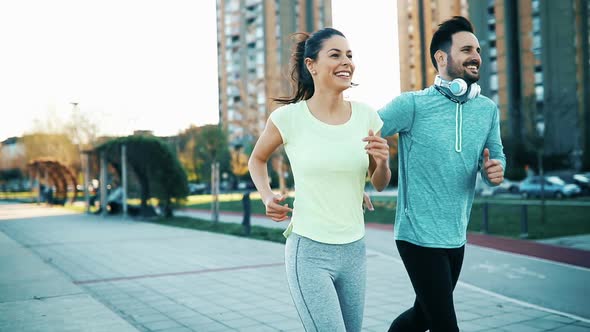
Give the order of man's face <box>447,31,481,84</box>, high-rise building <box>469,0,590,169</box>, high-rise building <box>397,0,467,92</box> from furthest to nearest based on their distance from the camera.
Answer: high-rise building <box>397,0,467,92</box> < high-rise building <box>469,0,590,169</box> < man's face <box>447,31,481,84</box>

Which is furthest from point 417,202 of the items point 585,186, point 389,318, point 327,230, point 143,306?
point 585,186

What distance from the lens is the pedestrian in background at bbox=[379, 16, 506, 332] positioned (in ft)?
9.13

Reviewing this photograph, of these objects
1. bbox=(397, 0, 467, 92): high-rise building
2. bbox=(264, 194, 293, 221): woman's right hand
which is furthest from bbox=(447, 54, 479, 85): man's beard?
bbox=(397, 0, 467, 92): high-rise building

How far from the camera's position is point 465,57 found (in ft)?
9.93

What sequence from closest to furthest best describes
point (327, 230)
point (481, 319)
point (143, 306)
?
point (327, 230) → point (481, 319) → point (143, 306)

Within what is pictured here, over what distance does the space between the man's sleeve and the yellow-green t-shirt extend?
27 cm

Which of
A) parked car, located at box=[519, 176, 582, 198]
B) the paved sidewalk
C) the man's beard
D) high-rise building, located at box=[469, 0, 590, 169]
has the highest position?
high-rise building, located at box=[469, 0, 590, 169]

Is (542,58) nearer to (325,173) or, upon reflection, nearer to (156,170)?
(156,170)

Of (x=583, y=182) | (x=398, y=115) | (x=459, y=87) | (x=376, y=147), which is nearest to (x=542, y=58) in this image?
(x=583, y=182)

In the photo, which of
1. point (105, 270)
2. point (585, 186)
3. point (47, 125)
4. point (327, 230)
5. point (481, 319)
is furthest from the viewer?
point (47, 125)

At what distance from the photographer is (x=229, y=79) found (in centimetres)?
8856

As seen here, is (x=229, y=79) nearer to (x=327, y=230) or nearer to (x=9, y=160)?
(x=9, y=160)

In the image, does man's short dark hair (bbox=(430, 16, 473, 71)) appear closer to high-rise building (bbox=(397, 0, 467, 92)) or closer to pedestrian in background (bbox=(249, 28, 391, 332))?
pedestrian in background (bbox=(249, 28, 391, 332))

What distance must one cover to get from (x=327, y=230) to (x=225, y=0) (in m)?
90.0
